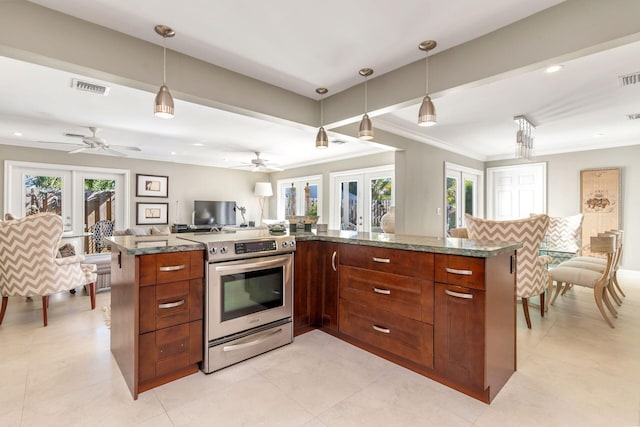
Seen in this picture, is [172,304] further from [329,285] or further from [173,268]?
[329,285]

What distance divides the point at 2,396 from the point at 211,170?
6424 mm

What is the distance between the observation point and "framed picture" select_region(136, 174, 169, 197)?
6629 millimetres

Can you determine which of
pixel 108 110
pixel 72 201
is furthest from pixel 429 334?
pixel 72 201

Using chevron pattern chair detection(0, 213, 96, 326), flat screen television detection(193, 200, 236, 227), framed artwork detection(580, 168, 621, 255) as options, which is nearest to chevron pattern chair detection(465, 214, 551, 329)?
framed artwork detection(580, 168, 621, 255)

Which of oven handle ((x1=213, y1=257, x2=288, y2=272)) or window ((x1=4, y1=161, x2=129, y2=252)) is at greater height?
window ((x1=4, y1=161, x2=129, y2=252))

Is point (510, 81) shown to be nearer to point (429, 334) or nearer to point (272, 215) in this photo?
point (429, 334)

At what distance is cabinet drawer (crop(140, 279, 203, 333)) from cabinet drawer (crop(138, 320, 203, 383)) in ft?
0.16

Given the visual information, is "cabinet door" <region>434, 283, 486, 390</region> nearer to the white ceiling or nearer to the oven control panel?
the oven control panel

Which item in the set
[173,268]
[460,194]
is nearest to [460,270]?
[173,268]

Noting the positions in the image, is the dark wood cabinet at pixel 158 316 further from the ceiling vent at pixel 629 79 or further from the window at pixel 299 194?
the window at pixel 299 194

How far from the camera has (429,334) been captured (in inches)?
77.9

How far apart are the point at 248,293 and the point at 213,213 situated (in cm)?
584

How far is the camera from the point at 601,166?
17.7 feet

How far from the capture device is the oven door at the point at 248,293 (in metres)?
2.08
